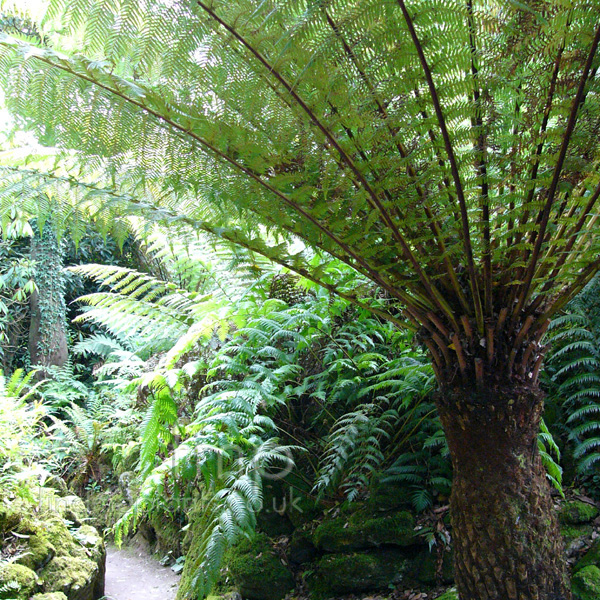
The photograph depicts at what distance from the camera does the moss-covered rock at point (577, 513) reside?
1.88m

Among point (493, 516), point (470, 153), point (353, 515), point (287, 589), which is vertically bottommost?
point (287, 589)

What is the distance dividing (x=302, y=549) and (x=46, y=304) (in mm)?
5778

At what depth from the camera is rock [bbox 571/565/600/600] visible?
5.07ft

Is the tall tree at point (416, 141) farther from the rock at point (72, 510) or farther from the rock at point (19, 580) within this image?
the rock at point (72, 510)

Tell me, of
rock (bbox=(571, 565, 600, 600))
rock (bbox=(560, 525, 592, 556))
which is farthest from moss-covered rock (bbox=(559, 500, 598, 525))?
rock (bbox=(571, 565, 600, 600))

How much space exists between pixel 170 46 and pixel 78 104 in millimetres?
353

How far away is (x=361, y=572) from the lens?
194cm

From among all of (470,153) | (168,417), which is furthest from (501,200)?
(168,417)

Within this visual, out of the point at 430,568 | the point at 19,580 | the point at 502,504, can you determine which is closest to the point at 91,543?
the point at 19,580

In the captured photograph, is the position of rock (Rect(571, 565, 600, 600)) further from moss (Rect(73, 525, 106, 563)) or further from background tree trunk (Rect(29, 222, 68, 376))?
background tree trunk (Rect(29, 222, 68, 376))

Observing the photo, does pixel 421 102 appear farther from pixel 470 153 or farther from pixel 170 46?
pixel 170 46

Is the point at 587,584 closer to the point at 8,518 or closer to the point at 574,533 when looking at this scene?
the point at 574,533

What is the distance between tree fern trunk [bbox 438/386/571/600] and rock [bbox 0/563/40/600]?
1.89m

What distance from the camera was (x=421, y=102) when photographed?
4.11 feet
